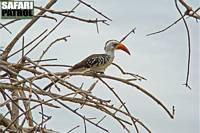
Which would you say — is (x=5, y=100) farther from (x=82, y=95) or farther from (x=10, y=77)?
(x=82, y=95)

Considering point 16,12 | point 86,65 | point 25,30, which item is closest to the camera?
point 16,12

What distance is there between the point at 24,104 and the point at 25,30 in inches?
10.5

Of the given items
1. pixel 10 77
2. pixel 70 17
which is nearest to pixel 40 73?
pixel 10 77

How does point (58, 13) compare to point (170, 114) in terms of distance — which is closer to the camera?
point (170, 114)

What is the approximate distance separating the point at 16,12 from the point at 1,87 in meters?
0.27

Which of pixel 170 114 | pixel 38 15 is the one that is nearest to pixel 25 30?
pixel 38 15

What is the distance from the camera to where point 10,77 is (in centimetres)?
156

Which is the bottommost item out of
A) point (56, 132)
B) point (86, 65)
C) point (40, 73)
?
point (56, 132)

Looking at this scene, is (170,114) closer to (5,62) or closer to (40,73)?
(40,73)

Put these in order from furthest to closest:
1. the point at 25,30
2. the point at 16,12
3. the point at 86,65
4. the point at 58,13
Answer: the point at 86,65 < the point at 25,30 < the point at 58,13 < the point at 16,12

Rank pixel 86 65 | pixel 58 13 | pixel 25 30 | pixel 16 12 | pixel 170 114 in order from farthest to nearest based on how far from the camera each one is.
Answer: pixel 86 65, pixel 25 30, pixel 58 13, pixel 170 114, pixel 16 12

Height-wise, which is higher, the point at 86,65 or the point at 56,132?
the point at 86,65

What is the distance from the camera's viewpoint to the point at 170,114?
1.51 meters

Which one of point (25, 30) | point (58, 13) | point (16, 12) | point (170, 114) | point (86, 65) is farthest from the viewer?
point (86, 65)
